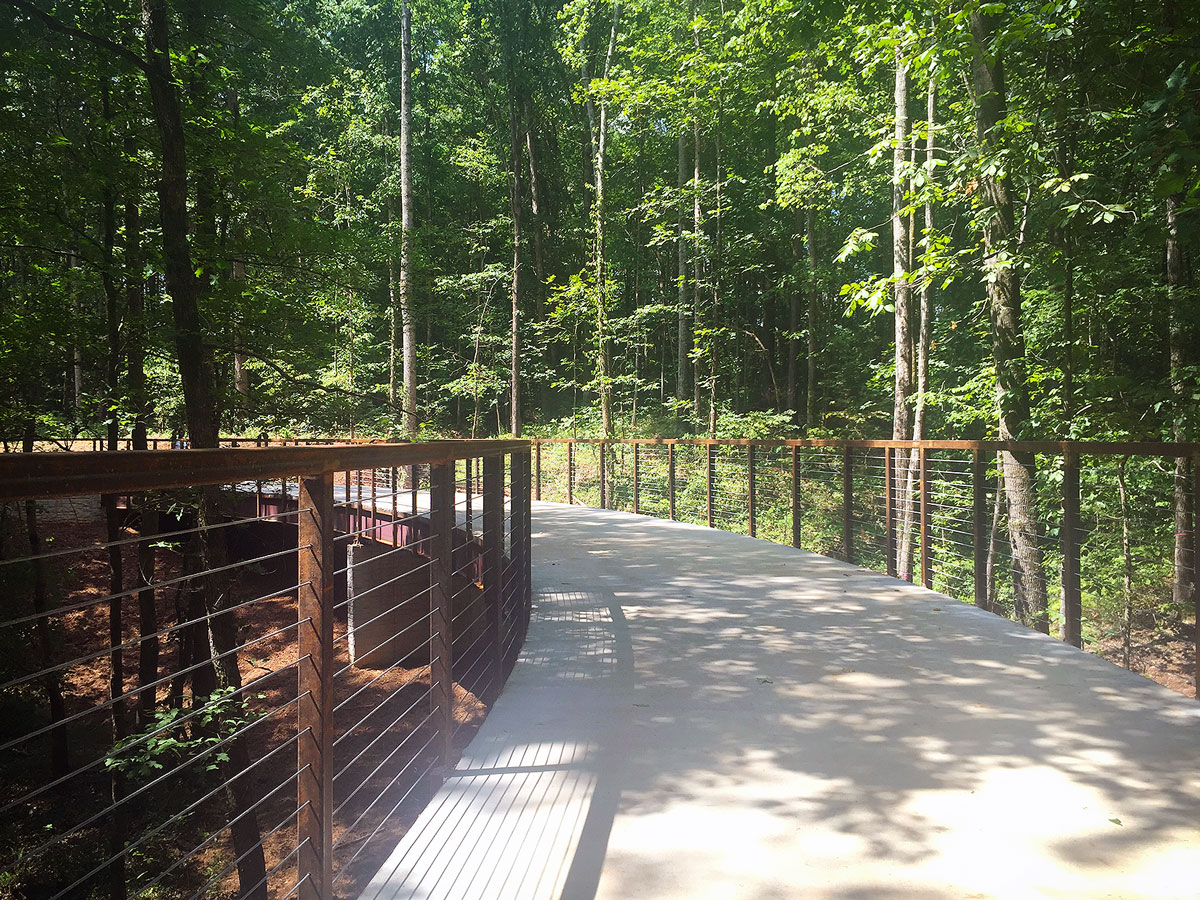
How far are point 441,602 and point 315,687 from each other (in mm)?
1164

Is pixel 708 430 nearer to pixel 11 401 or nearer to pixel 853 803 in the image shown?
pixel 11 401

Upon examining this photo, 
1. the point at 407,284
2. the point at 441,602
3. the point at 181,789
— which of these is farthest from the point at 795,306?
the point at 441,602

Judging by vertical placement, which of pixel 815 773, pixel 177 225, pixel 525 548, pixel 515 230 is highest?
pixel 515 230

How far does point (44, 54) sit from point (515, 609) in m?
8.05

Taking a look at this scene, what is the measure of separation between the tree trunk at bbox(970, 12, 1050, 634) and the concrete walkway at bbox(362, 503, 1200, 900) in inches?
67.5

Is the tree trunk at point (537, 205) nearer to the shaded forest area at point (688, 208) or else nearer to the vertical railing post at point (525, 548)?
the shaded forest area at point (688, 208)

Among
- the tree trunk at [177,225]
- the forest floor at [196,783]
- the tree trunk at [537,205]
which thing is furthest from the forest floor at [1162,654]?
the tree trunk at [537,205]

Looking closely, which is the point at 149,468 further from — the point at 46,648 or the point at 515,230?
the point at 515,230

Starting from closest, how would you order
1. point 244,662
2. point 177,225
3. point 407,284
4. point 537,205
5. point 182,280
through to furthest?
point 177,225 < point 182,280 < point 244,662 < point 407,284 < point 537,205

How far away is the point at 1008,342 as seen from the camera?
7426mm

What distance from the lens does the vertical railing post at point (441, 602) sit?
3.17 metres

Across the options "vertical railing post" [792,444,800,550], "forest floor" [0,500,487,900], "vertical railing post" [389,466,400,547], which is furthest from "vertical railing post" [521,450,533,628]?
"vertical railing post" [792,444,800,550]

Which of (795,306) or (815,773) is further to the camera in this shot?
(795,306)

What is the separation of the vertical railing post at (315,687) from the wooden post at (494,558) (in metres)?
2.02
